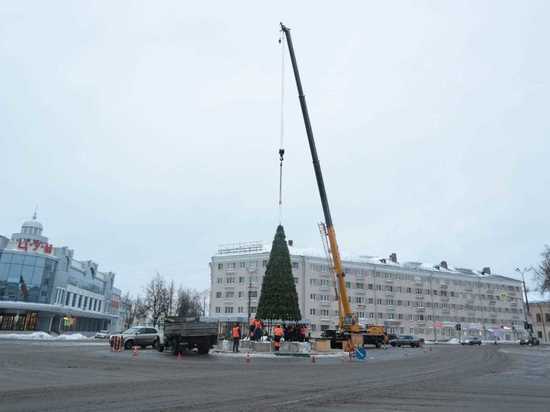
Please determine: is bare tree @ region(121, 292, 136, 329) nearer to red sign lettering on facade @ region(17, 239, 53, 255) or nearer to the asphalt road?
red sign lettering on facade @ region(17, 239, 53, 255)

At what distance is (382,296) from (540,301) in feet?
150

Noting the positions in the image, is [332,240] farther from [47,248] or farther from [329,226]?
[47,248]

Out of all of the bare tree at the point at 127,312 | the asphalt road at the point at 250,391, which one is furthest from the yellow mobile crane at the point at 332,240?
the bare tree at the point at 127,312

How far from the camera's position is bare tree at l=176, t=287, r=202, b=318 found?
318 feet

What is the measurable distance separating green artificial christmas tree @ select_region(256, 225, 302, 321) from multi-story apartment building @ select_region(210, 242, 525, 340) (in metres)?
51.4

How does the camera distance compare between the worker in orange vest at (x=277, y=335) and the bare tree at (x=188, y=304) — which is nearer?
the worker in orange vest at (x=277, y=335)

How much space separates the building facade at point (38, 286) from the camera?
6881 centimetres

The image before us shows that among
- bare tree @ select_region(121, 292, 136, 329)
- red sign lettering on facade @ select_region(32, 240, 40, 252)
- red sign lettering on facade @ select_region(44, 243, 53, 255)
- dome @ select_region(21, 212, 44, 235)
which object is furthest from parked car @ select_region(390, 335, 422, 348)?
bare tree @ select_region(121, 292, 136, 329)

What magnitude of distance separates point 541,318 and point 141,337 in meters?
110

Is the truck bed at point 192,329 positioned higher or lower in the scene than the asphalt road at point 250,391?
higher

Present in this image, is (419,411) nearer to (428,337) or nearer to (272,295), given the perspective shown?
(272,295)

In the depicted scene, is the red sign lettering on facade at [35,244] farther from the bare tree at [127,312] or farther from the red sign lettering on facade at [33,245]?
the bare tree at [127,312]

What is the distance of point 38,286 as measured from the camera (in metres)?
71.7

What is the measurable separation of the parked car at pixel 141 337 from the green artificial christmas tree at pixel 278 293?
7.49 meters
